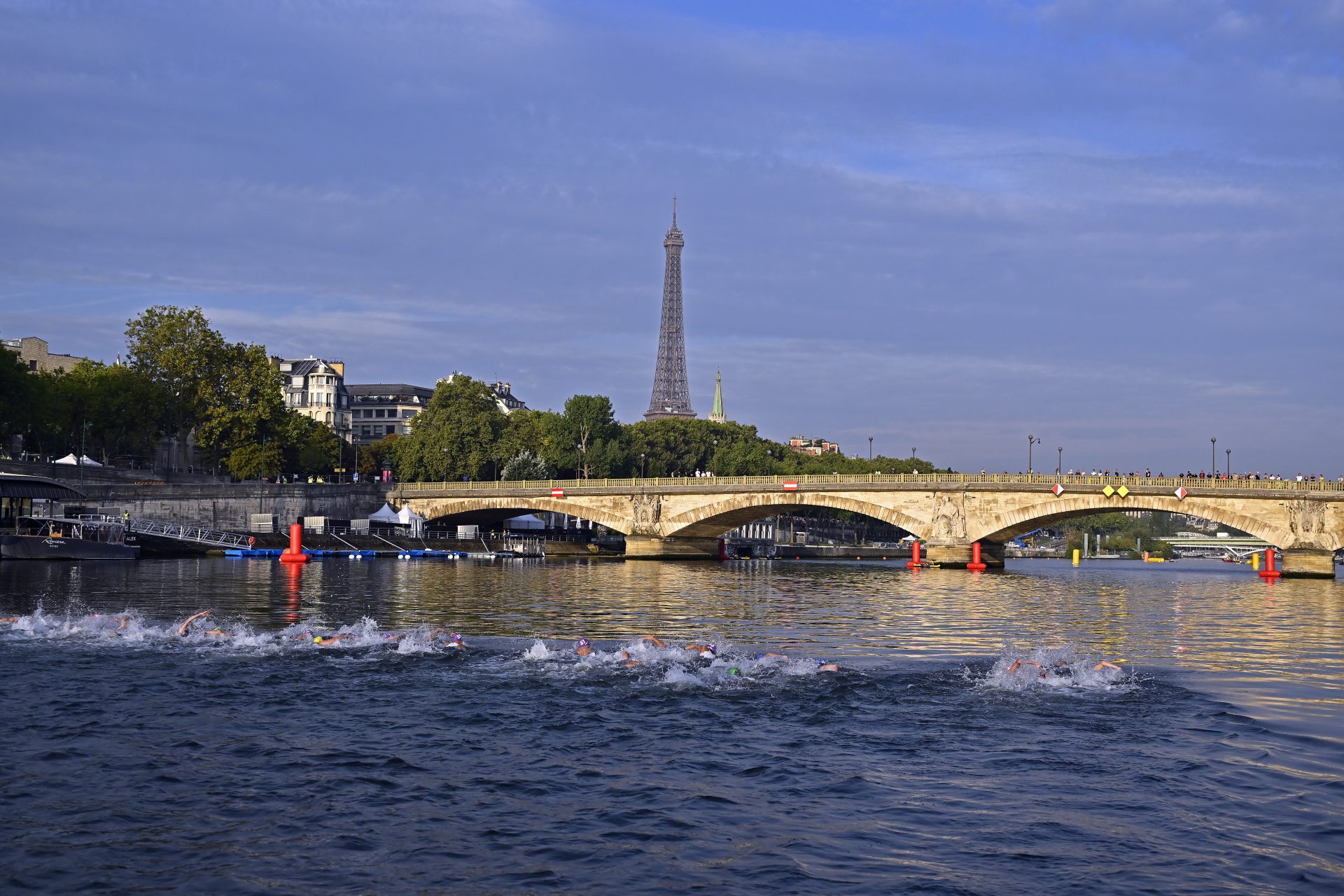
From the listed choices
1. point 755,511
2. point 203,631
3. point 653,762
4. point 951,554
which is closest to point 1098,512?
point 951,554

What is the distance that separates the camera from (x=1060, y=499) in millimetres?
89000

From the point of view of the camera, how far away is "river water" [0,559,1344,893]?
13273 millimetres

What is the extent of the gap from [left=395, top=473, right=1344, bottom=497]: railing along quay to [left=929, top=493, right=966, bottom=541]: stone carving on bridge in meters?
1.29

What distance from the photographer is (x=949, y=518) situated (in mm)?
94000

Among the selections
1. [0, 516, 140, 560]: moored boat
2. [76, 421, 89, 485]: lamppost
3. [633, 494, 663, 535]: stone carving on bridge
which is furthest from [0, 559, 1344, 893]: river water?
[633, 494, 663, 535]: stone carving on bridge

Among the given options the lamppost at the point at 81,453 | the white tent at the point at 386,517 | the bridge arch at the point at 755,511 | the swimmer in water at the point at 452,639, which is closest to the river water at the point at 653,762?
the swimmer in water at the point at 452,639

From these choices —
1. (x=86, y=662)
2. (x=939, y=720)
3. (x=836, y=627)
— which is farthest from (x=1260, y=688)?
(x=86, y=662)

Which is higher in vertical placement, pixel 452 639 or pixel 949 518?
pixel 949 518

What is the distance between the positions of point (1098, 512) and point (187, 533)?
68430 mm

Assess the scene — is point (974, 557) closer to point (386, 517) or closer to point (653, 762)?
point (386, 517)

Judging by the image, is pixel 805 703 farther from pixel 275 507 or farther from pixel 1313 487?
pixel 275 507

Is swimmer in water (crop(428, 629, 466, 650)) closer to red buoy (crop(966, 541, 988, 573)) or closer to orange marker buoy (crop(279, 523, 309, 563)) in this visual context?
orange marker buoy (crop(279, 523, 309, 563))

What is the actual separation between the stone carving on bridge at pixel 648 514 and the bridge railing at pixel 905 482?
90 centimetres

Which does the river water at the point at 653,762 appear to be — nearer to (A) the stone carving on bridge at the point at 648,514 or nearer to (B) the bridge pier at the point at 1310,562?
(B) the bridge pier at the point at 1310,562
